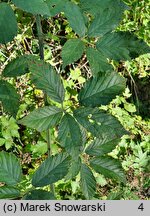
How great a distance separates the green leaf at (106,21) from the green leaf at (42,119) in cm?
24

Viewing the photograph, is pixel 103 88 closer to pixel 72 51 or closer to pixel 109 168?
pixel 72 51

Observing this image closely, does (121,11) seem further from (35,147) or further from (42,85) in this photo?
(35,147)

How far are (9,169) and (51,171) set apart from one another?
0.12m

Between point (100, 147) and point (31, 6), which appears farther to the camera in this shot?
point (100, 147)

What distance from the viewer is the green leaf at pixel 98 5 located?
956 millimetres

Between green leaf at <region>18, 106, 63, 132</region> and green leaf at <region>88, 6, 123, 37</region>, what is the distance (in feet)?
0.78

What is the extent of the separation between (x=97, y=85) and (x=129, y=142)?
2103 millimetres

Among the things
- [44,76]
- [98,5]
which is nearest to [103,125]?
[44,76]

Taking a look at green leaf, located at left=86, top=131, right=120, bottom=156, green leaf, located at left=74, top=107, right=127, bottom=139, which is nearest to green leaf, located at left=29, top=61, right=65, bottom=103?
green leaf, located at left=74, top=107, right=127, bottom=139

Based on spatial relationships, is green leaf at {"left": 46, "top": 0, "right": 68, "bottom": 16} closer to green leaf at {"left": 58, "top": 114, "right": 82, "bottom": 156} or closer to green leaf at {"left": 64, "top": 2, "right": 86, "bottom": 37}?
green leaf at {"left": 64, "top": 2, "right": 86, "bottom": 37}

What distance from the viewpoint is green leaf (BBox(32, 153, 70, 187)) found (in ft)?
3.13

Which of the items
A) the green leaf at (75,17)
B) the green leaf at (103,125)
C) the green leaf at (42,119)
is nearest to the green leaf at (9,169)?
the green leaf at (42,119)

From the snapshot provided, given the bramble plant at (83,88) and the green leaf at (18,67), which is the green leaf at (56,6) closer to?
the bramble plant at (83,88)

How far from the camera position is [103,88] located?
37.8 inches
